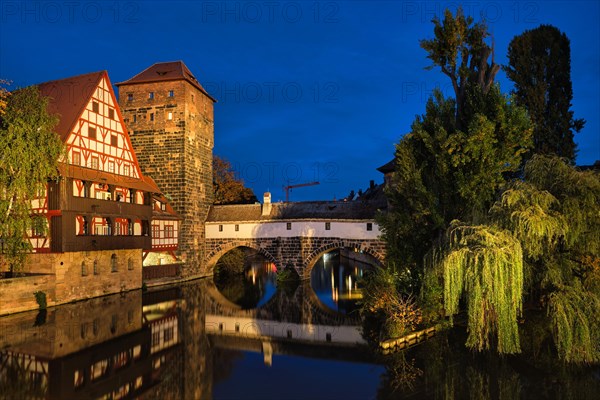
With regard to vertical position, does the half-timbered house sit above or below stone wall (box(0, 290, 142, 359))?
above

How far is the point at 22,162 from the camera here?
19.8 m

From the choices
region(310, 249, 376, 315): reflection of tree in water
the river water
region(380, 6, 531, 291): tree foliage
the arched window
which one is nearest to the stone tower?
the arched window

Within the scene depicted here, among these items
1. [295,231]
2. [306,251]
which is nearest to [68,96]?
[295,231]

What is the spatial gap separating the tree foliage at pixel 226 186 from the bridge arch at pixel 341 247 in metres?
12.9

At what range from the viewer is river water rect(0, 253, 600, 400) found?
1123 cm

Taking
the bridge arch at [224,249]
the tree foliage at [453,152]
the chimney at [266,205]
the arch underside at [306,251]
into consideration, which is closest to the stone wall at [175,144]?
the bridge arch at [224,249]

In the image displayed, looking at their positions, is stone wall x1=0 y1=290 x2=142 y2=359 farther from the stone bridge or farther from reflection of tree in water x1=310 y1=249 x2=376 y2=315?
the stone bridge

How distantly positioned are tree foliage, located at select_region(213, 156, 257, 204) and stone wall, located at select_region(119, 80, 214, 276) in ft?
25.2

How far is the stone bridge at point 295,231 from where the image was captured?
3040 centimetres

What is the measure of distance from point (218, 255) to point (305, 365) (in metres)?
22.1

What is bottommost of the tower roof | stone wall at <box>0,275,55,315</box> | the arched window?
stone wall at <box>0,275,55,315</box>

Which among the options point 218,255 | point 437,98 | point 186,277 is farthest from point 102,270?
point 437,98

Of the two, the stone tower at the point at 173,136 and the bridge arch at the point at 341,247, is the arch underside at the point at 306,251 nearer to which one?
the bridge arch at the point at 341,247

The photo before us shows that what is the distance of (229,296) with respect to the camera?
27.3m
